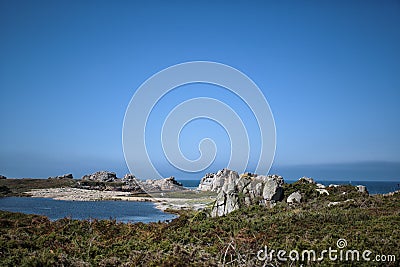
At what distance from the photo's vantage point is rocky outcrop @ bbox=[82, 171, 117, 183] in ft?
249

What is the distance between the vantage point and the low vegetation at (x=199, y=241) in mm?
8062

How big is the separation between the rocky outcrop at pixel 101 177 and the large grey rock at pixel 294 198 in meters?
60.1

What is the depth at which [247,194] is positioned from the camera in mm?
20203

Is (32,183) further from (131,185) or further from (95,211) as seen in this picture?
(95,211)

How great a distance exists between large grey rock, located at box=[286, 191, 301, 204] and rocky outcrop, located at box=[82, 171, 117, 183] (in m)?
60.1

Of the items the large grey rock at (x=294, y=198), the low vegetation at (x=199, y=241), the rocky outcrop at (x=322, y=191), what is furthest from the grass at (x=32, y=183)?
the low vegetation at (x=199, y=241)

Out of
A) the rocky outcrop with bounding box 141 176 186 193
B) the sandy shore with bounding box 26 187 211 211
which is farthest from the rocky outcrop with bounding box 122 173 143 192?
the sandy shore with bounding box 26 187 211 211

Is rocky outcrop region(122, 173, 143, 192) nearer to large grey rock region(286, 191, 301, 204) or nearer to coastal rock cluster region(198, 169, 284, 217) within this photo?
coastal rock cluster region(198, 169, 284, 217)

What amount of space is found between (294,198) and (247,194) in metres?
2.67

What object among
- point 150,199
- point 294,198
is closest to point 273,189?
point 294,198

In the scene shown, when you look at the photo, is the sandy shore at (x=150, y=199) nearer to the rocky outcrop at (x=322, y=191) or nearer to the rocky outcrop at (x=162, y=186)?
the rocky outcrop at (x=162, y=186)

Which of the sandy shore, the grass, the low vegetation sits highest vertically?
the low vegetation

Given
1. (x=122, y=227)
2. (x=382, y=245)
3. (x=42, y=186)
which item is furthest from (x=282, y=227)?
(x=42, y=186)

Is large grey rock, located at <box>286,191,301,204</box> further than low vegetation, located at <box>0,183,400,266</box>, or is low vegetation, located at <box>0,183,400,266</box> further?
large grey rock, located at <box>286,191,301,204</box>
